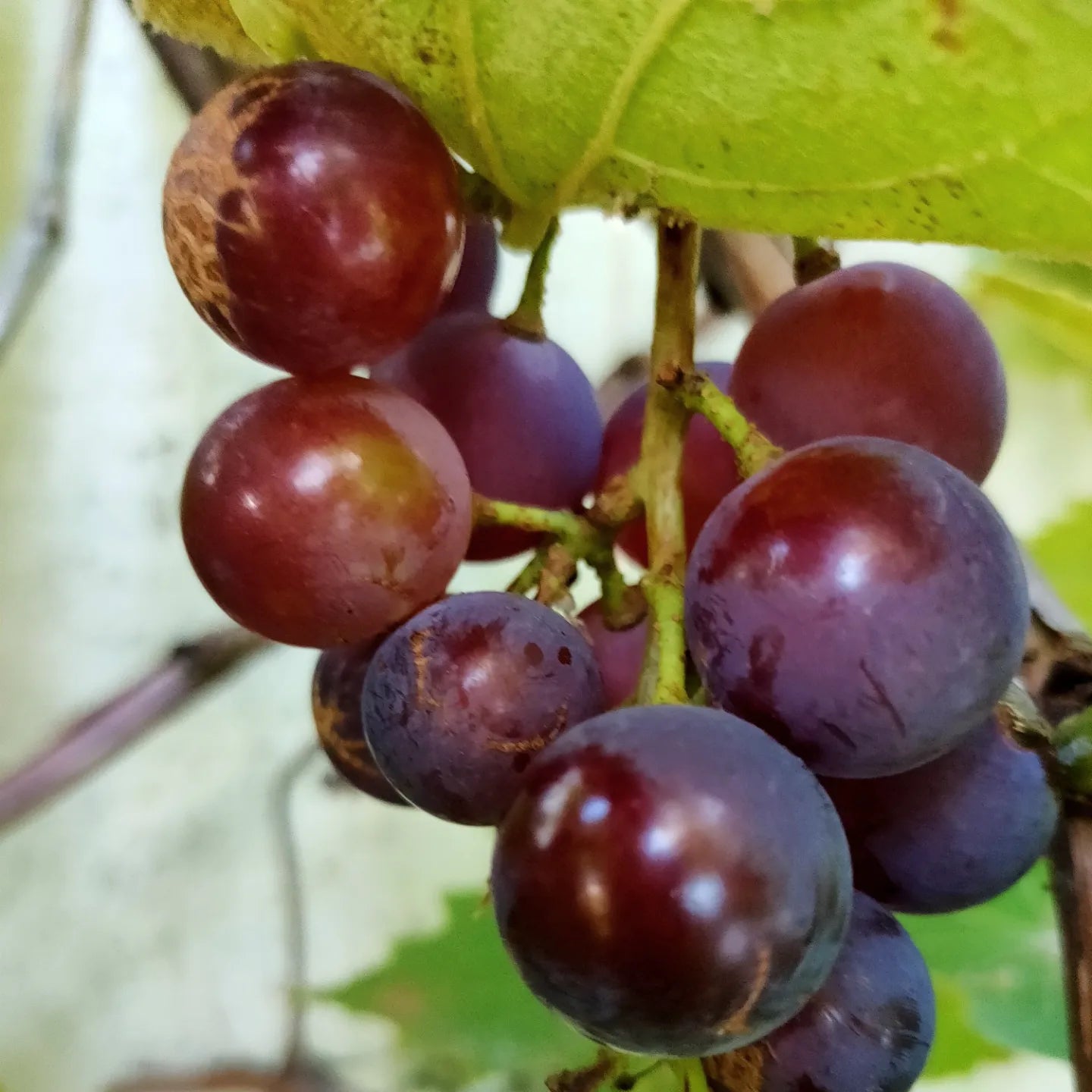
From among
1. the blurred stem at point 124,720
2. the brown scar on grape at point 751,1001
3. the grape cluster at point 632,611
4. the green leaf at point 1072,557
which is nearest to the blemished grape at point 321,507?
the grape cluster at point 632,611

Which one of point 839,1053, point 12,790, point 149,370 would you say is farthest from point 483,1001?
point 149,370

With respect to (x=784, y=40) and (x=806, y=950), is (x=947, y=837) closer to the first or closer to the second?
(x=806, y=950)

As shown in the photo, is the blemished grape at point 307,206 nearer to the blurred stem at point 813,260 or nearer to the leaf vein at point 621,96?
the leaf vein at point 621,96

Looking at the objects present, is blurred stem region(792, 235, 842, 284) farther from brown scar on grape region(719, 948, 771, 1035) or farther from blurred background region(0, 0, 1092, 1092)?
blurred background region(0, 0, 1092, 1092)

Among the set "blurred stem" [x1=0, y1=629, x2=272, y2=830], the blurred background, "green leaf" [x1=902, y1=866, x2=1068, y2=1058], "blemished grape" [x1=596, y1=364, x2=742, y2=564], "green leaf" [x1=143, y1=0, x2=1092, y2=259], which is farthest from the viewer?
the blurred background

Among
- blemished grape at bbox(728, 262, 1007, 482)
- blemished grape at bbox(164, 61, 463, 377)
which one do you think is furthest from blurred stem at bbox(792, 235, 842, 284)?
blemished grape at bbox(164, 61, 463, 377)

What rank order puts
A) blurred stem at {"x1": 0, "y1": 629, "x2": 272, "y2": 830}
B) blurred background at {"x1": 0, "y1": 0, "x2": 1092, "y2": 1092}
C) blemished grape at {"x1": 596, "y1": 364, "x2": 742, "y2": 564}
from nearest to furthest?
blemished grape at {"x1": 596, "y1": 364, "x2": 742, "y2": 564} < blurred stem at {"x1": 0, "y1": 629, "x2": 272, "y2": 830} < blurred background at {"x1": 0, "y1": 0, "x2": 1092, "y2": 1092}
